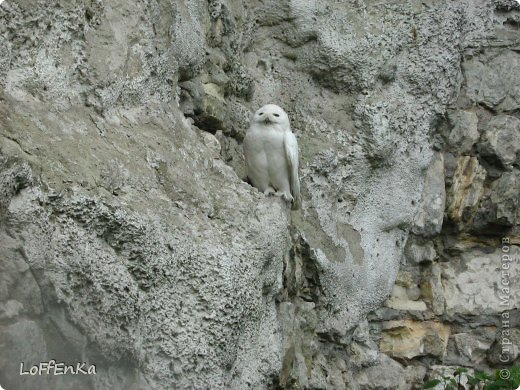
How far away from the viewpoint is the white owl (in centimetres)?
360

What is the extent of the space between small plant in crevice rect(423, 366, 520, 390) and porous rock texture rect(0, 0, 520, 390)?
0.32ft

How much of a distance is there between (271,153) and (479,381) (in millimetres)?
1242

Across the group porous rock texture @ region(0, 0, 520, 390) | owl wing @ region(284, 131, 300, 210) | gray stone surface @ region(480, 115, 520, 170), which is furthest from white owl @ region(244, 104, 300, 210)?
gray stone surface @ region(480, 115, 520, 170)

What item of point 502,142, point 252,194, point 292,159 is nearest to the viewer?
point 252,194

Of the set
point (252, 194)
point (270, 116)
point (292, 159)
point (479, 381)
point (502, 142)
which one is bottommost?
point (479, 381)

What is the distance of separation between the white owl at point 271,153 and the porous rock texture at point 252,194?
132mm

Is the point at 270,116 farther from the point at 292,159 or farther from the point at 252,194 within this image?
the point at 252,194

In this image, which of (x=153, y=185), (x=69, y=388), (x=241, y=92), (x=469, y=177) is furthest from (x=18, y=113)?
(x=469, y=177)

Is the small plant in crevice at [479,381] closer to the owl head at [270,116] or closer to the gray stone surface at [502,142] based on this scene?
the gray stone surface at [502,142]

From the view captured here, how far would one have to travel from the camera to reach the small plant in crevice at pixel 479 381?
363cm

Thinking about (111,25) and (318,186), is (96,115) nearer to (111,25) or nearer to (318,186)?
(111,25)

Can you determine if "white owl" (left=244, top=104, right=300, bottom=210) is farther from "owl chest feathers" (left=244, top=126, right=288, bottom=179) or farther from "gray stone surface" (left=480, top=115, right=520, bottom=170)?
"gray stone surface" (left=480, top=115, right=520, bottom=170)

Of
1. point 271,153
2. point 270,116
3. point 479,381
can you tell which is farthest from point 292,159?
point 479,381

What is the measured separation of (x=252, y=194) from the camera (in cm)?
345
